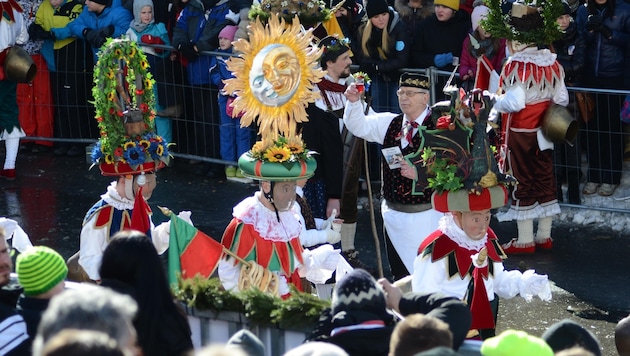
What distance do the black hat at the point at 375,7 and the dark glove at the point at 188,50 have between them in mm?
1964

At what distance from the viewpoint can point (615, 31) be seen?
11.2 meters

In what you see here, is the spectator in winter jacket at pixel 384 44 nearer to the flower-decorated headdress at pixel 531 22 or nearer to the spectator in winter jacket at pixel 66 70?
the flower-decorated headdress at pixel 531 22

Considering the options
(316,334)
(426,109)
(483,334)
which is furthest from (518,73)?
(316,334)

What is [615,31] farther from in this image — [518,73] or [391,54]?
[391,54]

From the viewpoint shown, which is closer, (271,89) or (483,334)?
(483,334)

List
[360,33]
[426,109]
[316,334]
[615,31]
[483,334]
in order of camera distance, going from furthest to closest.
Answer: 1. [360,33]
2. [615,31]
3. [426,109]
4. [483,334]
5. [316,334]

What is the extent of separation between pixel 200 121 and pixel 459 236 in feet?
20.5

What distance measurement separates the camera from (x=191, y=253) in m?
7.81

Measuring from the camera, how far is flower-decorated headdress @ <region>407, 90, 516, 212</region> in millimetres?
Result: 7383

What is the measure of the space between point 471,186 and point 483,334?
0.84 meters

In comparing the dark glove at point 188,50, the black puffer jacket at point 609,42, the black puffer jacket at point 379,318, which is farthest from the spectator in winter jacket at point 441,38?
the black puffer jacket at point 379,318

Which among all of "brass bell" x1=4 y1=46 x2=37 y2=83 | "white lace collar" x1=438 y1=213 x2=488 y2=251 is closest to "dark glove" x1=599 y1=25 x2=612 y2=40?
"white lace collar" x1=438 y1=213 x2=488 y2=251

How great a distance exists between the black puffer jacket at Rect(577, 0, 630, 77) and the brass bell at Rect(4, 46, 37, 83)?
5.41 meters

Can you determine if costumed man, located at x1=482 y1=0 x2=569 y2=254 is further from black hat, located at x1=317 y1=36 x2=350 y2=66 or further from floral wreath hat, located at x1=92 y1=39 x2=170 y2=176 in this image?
floral wreath hat, located at x1=92 y1=39 x2=170 y2=176
